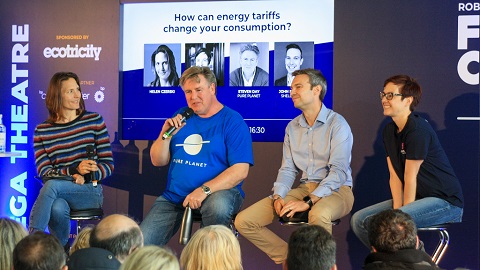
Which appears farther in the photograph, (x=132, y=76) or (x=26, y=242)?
(x=132, y=76)

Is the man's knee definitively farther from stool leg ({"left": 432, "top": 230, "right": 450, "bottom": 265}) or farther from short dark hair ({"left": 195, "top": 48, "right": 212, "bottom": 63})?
stool leg ({"left": 432, "top": 230, "right": 450, "bottom": 265})

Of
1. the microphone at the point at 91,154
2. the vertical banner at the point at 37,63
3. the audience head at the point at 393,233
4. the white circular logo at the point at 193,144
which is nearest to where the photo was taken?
the audience head at the point at 393,233

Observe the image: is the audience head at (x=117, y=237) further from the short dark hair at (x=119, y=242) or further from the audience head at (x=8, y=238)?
the audience head at (x=8, y=238)

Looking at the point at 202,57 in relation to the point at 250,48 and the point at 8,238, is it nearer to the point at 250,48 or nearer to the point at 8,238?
the point at 250,48

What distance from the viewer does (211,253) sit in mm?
2650

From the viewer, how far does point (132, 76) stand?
5.70 metres

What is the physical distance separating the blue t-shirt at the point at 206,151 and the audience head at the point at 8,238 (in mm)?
1679

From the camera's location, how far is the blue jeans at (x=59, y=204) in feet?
14.5

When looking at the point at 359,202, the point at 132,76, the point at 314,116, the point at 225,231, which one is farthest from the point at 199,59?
the point at 225,231

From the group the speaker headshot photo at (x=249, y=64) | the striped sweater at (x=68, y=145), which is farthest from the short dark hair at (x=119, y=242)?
the speaker headshot photo at (x=249, y=64)

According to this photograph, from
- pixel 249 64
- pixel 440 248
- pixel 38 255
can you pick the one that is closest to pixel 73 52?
pixel 249 64

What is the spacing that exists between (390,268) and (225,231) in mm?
689

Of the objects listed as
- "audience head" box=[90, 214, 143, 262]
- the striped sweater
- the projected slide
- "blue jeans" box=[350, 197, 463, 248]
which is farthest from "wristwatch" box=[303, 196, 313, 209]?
"audience head" box=[90, 214, 143, 262]

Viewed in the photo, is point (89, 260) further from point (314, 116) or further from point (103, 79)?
point (103, 79)
